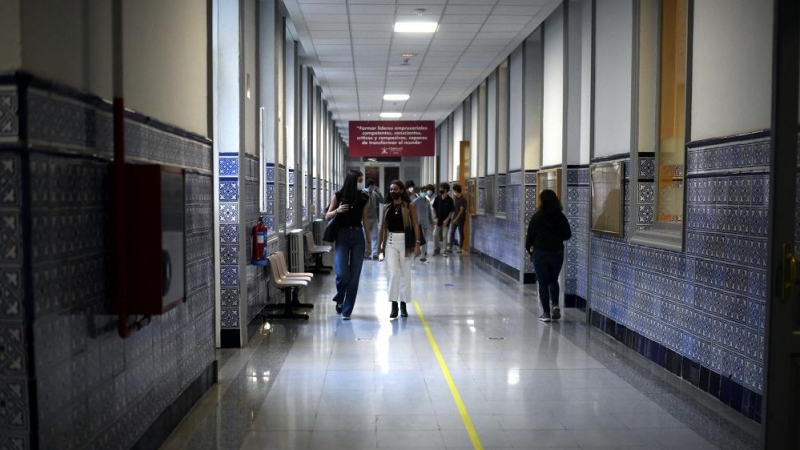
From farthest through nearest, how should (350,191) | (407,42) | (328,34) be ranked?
(407,42)
(328,34)
(350,191)

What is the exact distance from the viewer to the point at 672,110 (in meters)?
6.89

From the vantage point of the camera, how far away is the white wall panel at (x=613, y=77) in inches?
290

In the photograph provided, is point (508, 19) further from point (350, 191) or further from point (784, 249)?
point (784, 249)

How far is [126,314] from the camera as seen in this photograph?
11.1 feet

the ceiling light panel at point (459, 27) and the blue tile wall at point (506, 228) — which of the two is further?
the blue tile wall at point (506, 228)

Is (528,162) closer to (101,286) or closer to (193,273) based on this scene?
(193,273)

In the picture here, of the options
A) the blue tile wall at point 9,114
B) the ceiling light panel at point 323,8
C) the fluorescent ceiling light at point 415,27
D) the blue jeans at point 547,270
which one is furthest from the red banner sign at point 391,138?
the blue tile wall at point 9,114

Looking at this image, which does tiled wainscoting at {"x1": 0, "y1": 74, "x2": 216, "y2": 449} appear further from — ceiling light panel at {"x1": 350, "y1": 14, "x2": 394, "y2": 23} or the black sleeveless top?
ceiling light panel at {"x1": 350, "y1": 14, "x2": 394, "y2": 23}

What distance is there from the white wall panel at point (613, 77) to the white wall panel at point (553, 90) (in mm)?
1674

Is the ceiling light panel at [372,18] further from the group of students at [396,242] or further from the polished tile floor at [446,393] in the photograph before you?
the polished tile floor at [446,393]

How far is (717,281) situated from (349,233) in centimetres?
419

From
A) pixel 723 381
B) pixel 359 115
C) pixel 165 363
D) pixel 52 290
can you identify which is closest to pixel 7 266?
pixel 52 290

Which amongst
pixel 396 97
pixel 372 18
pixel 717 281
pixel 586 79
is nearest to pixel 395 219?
pixel 586 79

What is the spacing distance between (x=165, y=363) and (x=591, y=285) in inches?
205
